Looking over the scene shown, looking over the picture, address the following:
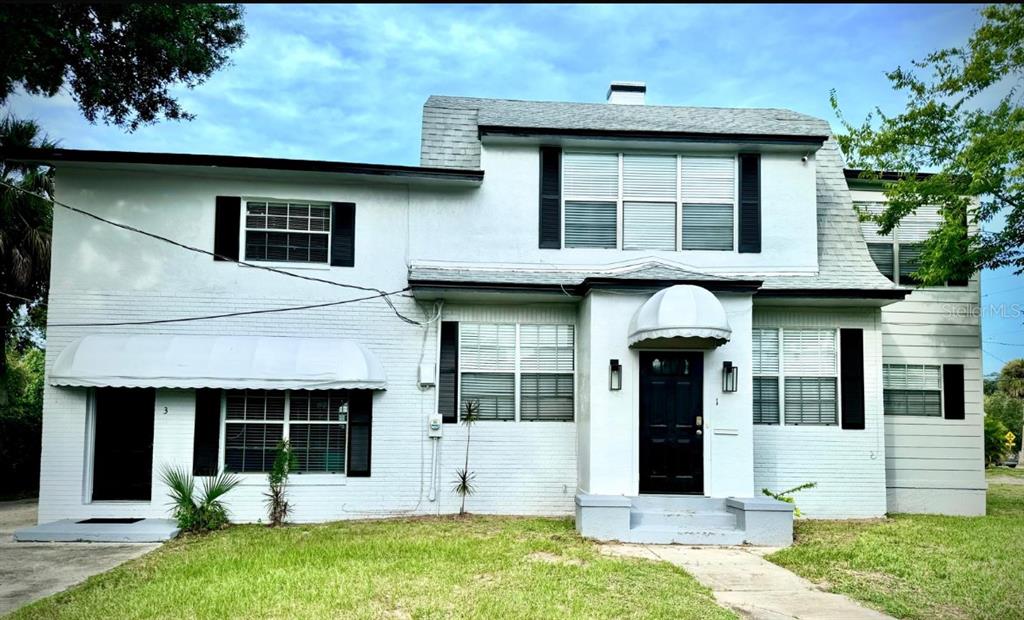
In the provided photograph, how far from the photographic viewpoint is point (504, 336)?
44.0ft

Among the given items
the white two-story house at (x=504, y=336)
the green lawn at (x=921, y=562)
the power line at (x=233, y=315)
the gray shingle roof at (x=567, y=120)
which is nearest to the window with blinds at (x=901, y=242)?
the white two-story house at (x=504, y=336)

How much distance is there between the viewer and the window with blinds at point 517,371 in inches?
522

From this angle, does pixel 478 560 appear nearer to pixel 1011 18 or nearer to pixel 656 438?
pixel 656 438

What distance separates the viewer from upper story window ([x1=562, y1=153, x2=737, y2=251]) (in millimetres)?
13578

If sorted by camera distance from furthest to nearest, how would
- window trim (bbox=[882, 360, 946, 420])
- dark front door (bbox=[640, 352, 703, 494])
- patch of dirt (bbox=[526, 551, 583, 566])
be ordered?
window trim (bbox=[882, 360, 946, 420]), dark front door (bbox=[640, 352, 703, 494]), patch of dirt (bbox=[526, 551, 583, 566])

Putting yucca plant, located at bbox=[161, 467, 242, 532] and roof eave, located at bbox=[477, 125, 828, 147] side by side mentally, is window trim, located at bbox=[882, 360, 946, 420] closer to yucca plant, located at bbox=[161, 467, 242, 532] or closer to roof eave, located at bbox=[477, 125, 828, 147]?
roof eave, located at bbox=[477, 125, 828, 147]

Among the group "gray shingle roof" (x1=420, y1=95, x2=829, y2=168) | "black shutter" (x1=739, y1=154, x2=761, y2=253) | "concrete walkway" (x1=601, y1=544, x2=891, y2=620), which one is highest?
"gray shingle roof" (x1=420, y1=95, x2=829, y2=168)

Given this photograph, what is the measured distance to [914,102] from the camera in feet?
47.4

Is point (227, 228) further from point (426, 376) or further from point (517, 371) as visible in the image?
point (517, 371)

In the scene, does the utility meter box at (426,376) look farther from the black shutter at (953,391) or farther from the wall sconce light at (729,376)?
the black shutter at (953,391)

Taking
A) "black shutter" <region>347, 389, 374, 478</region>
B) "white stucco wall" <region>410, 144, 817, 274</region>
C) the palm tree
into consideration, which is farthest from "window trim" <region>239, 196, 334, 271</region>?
the palm tree

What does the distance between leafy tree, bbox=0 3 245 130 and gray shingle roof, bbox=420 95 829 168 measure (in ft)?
13.5

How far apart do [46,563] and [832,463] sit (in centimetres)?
1146

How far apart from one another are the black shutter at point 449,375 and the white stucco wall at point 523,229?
120 cm
